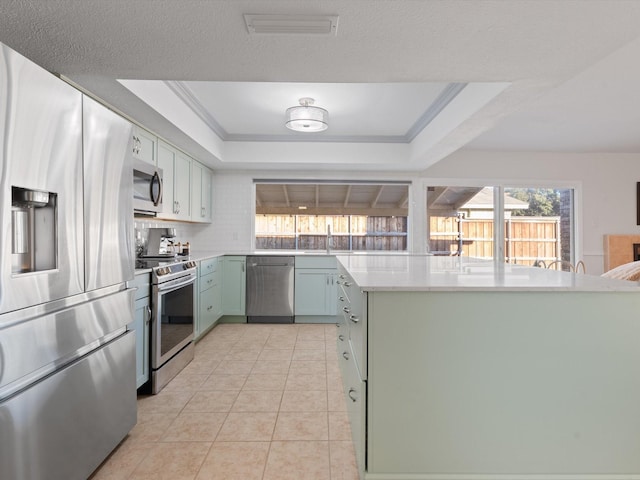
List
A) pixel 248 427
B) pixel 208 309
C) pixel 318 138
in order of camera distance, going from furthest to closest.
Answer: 1. pixel 318 138
2. pixel 208 309
3. pixel 248 427

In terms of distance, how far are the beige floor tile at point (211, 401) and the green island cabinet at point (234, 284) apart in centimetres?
200

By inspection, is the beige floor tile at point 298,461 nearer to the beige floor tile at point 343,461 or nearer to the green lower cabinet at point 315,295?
the beige floor tile at point 343,461

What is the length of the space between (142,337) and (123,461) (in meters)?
0.79

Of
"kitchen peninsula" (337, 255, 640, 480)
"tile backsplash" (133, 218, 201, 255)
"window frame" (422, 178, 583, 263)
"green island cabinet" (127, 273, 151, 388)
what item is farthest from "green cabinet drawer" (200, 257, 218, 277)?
"window frame" (422, 178, 583, 263)

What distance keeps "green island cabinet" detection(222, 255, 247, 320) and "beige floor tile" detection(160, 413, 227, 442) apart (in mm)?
2321

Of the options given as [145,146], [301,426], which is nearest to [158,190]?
[145,146]

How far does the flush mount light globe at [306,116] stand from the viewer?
322 centimetres

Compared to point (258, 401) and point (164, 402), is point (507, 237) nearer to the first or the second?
point (258, 401)

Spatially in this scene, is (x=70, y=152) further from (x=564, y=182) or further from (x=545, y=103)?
(x=564, y=182)

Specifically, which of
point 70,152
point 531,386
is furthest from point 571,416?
point 70,152

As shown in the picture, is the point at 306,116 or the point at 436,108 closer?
the point at 306,116

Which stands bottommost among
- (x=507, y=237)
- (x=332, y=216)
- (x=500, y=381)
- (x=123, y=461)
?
(x=123, y=461)

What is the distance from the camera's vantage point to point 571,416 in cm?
160

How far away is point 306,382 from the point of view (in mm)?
2756
